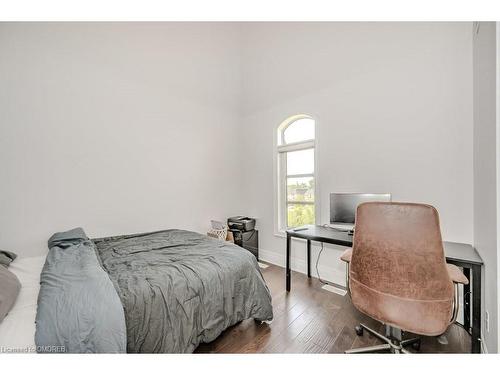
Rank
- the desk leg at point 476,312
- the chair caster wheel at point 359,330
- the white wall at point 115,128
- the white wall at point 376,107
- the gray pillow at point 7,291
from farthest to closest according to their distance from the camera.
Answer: the white wall at point 115,128
the white wall at point 376,107
the chair caster wheel at point 359,330
the desk leg at point 476,312
the gray pillow at point 7,291

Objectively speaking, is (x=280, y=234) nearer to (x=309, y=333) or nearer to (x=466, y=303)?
(x=309, y=333)

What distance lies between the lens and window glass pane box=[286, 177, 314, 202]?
10.4 ft

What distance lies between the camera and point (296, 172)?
3.33 metres

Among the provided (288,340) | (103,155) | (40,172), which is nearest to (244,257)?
(288,340)

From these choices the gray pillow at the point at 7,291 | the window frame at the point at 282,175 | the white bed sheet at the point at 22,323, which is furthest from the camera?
the window frame at the point at 282,175

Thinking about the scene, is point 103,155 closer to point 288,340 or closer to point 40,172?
point 40,172

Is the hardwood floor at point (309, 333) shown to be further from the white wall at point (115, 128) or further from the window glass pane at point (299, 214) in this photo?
the white wall at point (115, 128)

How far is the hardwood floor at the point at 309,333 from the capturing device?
1.59 metres

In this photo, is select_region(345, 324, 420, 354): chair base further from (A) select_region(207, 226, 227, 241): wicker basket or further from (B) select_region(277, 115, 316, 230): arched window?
(A) select_region(207, 226, 227, 241): wicker basket

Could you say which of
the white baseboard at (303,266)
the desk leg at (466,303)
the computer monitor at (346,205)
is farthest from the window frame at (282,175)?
the desk leg at (466,303)

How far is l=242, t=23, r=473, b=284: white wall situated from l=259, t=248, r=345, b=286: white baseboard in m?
0.01

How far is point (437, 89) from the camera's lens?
6.64 ft

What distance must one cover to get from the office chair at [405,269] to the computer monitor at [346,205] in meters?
1.03
